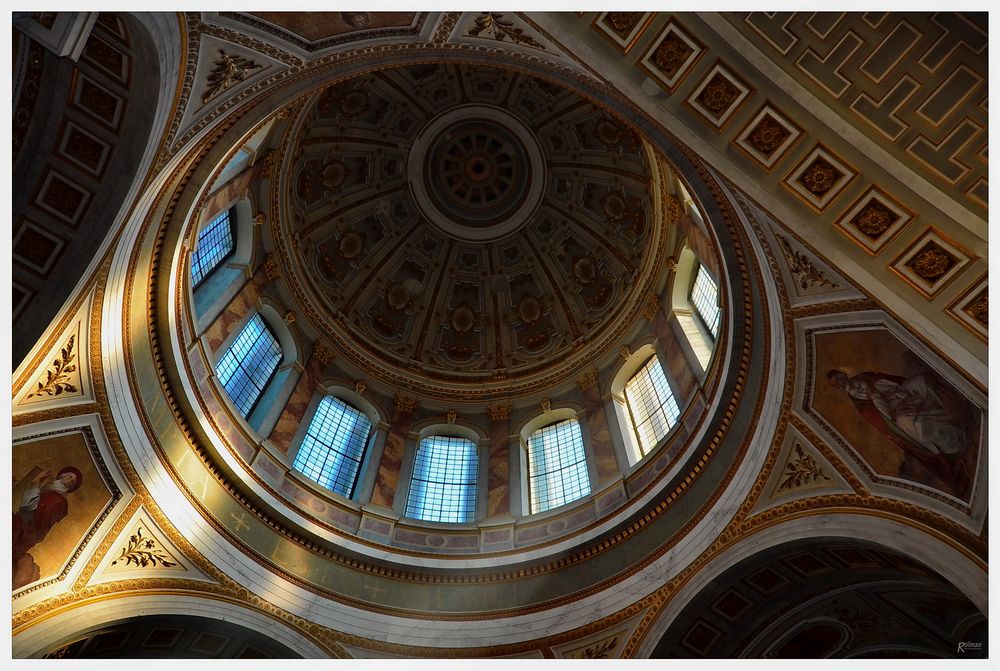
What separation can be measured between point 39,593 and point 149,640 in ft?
9.12

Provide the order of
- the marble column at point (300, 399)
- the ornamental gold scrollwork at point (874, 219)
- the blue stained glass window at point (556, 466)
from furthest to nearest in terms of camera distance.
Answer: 1. the blue stained glass window at point (556, 466)
2. the marble column at point (300, 399)
3. the ornamental gold scrollwork at point (874, 219)

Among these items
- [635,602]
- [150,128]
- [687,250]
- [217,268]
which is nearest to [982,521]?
[635,602]

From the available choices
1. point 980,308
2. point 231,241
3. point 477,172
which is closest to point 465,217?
point 477,172

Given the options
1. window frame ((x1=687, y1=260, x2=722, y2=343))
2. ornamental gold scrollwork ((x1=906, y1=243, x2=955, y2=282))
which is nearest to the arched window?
window frame ((x1=687, y1=260, x2=722, y2=343))

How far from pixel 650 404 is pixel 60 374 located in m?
13.0

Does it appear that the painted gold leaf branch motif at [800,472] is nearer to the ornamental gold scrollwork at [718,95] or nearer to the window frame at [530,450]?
the window frame at [530,450]

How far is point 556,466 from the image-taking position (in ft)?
65.1

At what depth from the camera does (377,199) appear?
2508 centimetres

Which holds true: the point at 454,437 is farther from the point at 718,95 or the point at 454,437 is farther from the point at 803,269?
the point at 718,95

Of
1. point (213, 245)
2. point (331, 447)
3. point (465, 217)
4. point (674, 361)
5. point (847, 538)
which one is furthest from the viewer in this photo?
point (465, 217)

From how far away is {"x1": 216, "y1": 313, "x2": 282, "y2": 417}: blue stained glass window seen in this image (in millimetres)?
18062

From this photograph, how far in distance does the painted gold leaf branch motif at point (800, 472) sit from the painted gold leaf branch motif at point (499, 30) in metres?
8.09

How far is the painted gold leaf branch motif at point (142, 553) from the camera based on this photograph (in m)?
13.4

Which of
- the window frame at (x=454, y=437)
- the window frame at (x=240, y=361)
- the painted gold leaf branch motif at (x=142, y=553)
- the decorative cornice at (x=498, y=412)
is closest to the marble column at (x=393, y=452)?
the window frame at (x=454, y=437)
